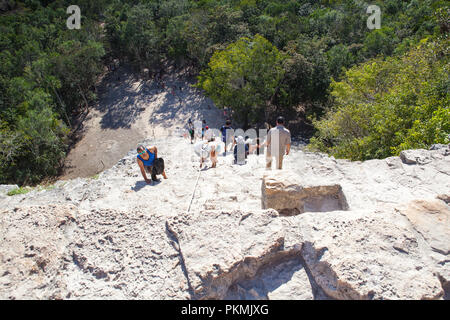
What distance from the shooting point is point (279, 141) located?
7.59 metres

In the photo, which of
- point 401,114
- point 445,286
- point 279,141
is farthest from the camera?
point 401,114

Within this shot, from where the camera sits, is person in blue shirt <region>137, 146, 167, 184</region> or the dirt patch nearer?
person in blue shirt <region>137, 146, 167, 184</region>

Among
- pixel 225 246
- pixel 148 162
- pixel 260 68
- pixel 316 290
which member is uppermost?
pixel 260 68

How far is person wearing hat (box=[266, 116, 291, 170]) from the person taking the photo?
757 cm

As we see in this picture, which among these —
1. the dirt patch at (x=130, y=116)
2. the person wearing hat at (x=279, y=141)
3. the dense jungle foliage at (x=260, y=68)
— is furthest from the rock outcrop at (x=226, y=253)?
the dirt patch at (x=130, y=116)

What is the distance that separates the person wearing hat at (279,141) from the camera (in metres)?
7.57

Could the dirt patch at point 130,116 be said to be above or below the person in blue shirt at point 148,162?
below

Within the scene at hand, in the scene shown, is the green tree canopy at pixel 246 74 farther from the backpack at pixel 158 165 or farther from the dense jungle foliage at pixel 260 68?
the backpack at pixel 158 165

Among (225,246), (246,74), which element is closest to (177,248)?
(225,246)

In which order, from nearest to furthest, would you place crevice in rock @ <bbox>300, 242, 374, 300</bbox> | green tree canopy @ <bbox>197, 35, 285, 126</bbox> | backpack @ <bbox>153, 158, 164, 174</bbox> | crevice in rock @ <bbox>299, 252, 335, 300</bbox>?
1. crevice in rock @ <bbox>300, 242, 374, 300</bbox>
2. crevice in rock @ <bbox>299, 252, 335, 300</bbox>
3. backpack @ <bbox>153, 158, 164, 174</bbox>
4. green tree canopy @ <bbox>197, 35, 285, 126</bbox>

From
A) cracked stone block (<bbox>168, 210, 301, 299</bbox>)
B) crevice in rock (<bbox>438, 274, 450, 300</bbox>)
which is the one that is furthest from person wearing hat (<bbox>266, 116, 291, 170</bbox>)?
crevice in rock (<bbox>438, 274, 450, 300</bbox>)

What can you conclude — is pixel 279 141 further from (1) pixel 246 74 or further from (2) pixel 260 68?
(2) pixel 260 68

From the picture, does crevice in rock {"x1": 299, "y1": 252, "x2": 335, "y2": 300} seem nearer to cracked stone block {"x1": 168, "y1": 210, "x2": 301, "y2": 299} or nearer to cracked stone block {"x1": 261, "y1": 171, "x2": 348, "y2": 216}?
cracked stone block {"x1": 168, "y1": 210, "x2": 301, "y2": 299}

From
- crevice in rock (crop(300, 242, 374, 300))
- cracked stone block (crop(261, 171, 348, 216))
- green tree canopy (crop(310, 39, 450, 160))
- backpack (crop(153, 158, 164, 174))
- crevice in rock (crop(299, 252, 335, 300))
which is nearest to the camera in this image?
crevice in rock (crop(300, 242, 374, 300))
